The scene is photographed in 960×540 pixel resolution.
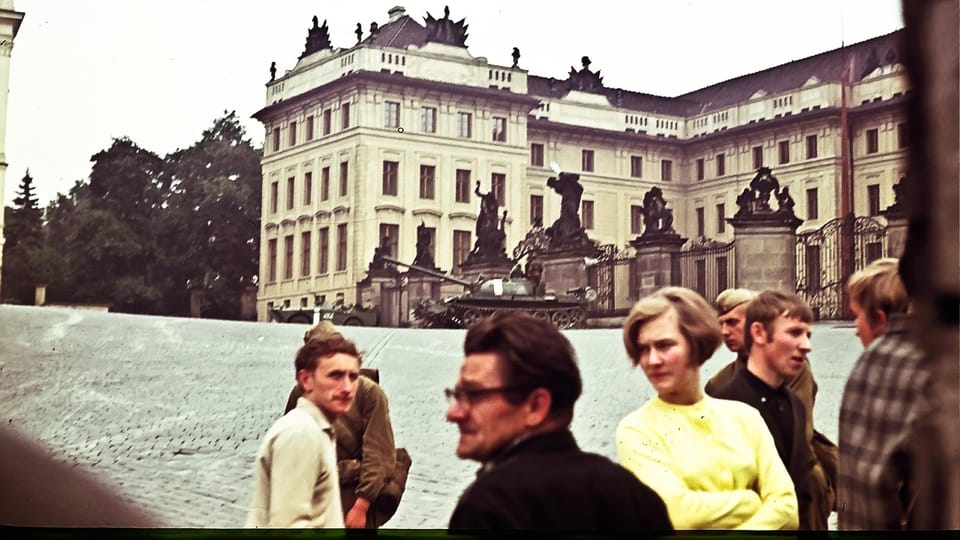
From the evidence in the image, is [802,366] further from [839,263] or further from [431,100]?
[431,100]

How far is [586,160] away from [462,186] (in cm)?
43

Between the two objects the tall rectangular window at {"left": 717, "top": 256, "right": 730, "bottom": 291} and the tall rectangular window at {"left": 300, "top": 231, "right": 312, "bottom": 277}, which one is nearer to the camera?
the tall rectangular window at {"left": 717, "top": 256, "right": 730, "bottom": 291}

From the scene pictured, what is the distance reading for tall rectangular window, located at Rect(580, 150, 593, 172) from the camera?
4316 mm

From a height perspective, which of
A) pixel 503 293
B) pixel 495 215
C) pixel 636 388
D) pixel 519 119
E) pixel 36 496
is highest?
pixel 519 119

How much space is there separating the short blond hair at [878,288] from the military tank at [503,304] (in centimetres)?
83

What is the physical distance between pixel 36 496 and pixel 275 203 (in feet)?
4.17

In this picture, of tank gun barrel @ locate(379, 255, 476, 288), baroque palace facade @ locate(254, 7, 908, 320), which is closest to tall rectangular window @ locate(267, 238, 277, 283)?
baroque palace facade @ locate(254, 7, 908, 320)

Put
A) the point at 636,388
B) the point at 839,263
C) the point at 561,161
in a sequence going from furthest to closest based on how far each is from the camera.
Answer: the point at 561,161 → the point at 839,263 → the point at 636,388

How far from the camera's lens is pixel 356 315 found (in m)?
4.23

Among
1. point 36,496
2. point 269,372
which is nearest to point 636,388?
point 269,372

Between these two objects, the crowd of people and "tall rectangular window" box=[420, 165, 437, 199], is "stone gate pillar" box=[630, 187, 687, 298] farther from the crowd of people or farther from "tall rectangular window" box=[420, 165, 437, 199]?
"tall rectangular window" box=[420, 165, 437, 199]

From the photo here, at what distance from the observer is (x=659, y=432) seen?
3424mm

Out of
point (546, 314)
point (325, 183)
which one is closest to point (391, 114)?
point (325, 183)

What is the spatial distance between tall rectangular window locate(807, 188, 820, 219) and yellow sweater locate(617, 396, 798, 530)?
3.43 ft
